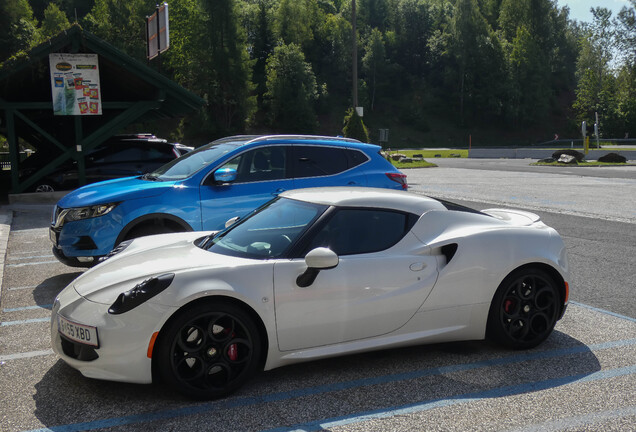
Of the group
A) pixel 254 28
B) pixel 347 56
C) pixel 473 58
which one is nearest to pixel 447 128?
pixel 473 58

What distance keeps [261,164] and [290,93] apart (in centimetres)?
7037

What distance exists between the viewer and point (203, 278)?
12.6ft

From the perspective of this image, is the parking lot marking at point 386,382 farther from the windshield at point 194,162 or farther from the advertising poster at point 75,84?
the advertising poster at point 75,84

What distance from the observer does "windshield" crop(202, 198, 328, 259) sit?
426cm

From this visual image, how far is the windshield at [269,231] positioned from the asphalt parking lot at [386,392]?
92 centimetres

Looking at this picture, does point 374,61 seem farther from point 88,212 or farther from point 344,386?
point 344,386

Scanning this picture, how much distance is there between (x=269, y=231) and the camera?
453 centimetres

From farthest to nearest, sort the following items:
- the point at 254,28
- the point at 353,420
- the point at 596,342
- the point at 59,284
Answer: the point at 254,28 < the point at 59,284 < the point at 596,342 < the point at 353,420

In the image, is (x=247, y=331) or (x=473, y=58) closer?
(x=247, y=331)

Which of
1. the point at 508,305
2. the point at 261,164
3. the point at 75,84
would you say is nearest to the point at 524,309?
the point at 508,305

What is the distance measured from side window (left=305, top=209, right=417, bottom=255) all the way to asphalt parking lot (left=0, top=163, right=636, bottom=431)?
92 cm

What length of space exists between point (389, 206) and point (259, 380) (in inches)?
64.4

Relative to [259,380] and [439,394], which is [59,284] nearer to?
[259,380]

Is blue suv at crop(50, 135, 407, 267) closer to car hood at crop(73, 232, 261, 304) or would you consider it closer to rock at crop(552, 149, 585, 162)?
car hood at crop(73, 232, 261, 304)
